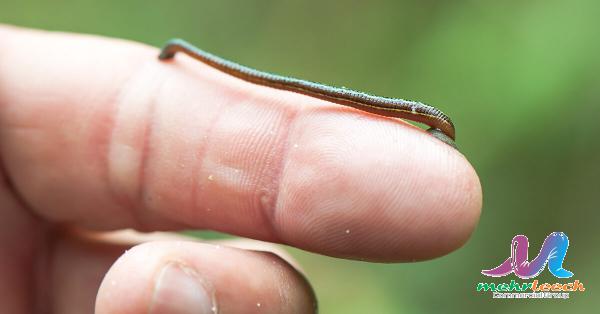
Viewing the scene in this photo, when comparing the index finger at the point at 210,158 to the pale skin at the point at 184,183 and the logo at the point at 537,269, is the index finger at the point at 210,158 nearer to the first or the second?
the pale skin at the point at 184,183

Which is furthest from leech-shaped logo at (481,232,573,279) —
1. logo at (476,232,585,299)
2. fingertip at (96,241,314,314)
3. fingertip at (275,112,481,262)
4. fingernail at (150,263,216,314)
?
fingernail at (150,263,216,314)

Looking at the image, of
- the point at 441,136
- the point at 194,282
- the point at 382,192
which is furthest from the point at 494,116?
the point at 194,282

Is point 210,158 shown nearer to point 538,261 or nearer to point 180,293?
point 180,293

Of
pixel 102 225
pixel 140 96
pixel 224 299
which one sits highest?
pixel 140 96

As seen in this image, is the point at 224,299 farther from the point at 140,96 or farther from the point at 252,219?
the point at 140,96

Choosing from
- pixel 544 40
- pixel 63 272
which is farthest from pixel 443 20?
pixel 63 272

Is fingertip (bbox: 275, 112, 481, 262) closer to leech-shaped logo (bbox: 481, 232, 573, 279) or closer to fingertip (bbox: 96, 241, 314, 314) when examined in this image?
fingertip (bbox: 96, 241, 314, 314)

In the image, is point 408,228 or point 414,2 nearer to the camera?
point 408,228
